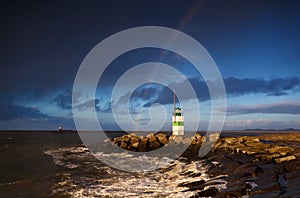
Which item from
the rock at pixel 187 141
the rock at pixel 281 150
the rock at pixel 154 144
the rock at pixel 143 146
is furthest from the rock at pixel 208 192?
the rock at pixel 143 146

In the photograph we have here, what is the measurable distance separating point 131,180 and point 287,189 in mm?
8063

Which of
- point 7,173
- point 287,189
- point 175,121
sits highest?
point 175,121

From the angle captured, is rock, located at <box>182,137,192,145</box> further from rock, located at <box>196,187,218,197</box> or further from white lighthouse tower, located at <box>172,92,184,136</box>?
rock, located at <box>196,187,218,197</box>

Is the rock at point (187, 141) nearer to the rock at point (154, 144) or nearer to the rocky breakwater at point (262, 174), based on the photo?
the rock at point (154, 144)

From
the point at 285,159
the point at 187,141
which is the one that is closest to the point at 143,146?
the point at 187,141

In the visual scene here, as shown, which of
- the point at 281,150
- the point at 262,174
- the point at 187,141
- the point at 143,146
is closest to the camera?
the point at 262,174

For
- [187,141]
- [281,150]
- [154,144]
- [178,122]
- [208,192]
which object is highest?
[178,122]

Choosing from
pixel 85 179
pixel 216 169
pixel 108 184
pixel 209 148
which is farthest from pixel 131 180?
pixel 209 148

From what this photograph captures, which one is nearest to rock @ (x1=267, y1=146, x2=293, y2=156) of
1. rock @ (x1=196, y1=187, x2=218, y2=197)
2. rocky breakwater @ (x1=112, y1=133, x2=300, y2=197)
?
→ rocky breakwater @ (x1=112, y1=133, x2=300, y2=197)

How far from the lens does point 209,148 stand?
23.4 m

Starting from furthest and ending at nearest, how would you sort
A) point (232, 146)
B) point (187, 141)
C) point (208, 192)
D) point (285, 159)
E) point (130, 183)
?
point (187, 141), point (232, 146), point (130, 183), point (285, 159), point (208, 192)

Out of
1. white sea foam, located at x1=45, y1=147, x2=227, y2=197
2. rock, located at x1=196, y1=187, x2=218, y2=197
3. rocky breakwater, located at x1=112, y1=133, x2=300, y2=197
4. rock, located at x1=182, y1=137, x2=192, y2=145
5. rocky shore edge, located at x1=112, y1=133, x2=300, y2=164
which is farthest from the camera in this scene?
rock, located at x1=182, y1=137, x2=192, y2=145

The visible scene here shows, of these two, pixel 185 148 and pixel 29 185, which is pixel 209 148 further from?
pixel 29 185

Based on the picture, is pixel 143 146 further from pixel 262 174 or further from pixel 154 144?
pixel 262 174
